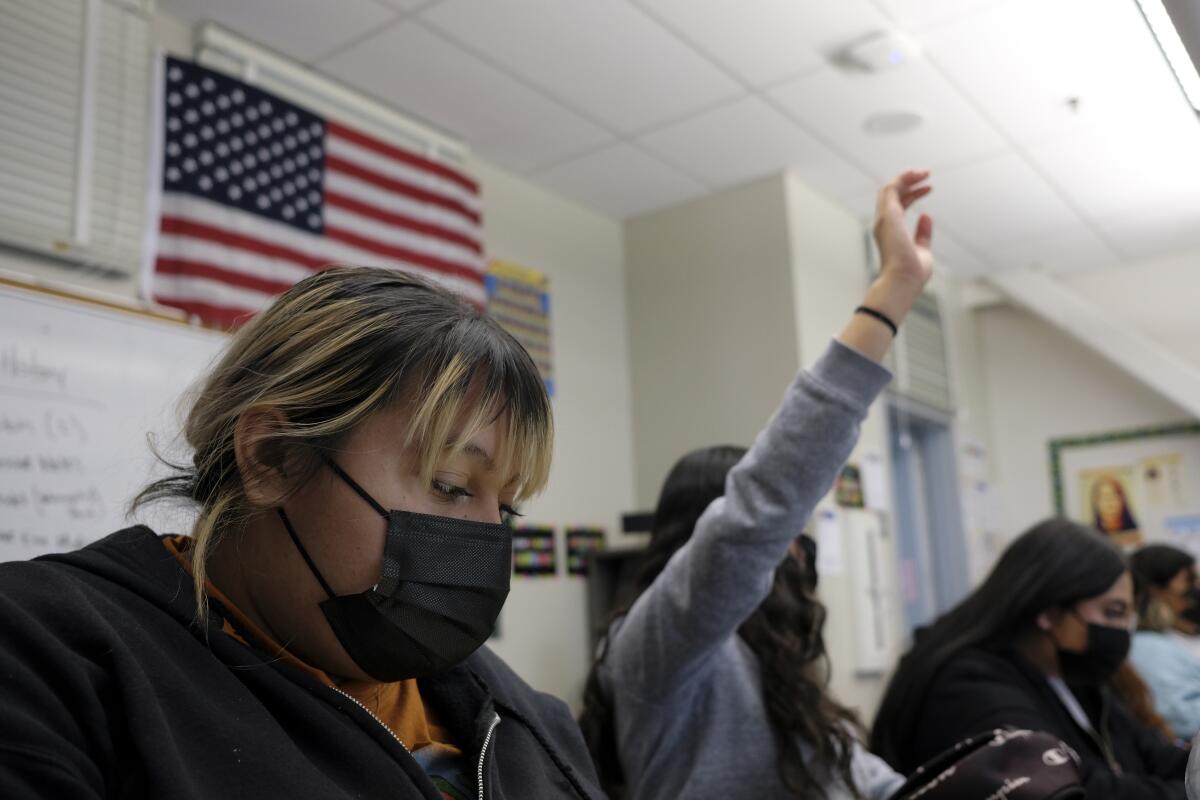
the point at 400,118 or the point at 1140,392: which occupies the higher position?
the point at 400,118

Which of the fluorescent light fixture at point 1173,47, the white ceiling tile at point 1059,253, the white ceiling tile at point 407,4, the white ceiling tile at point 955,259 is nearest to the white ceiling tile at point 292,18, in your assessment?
the white ceiling tile at point 407,4

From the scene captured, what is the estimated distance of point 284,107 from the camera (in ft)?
9.78

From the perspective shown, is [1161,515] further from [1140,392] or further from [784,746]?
[784,746]

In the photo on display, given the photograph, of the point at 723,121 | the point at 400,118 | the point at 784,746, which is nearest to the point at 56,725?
the point at 784,746

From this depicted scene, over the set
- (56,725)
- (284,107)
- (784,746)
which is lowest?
(784,746)

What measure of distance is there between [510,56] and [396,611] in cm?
255

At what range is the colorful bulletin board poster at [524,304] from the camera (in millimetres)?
3689

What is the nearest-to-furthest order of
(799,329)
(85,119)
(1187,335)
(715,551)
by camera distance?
(715,551) < (85,119) < (799,329) < (1187,335)

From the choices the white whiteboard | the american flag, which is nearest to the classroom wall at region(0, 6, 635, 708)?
the american flag

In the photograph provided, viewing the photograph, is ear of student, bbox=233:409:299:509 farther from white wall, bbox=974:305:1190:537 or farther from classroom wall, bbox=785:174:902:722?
white wall, bbox=974:305:1190:537

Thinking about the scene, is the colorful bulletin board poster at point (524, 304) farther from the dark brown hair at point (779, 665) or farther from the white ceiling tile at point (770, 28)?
the dark brown hair at point (779, 665)

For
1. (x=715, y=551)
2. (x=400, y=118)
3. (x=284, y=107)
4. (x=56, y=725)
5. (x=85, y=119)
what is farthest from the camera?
(x=400, y=118)

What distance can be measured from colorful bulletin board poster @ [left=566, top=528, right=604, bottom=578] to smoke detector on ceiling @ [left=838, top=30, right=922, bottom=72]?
1.86 meters

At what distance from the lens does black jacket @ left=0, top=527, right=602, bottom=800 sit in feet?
2.19
